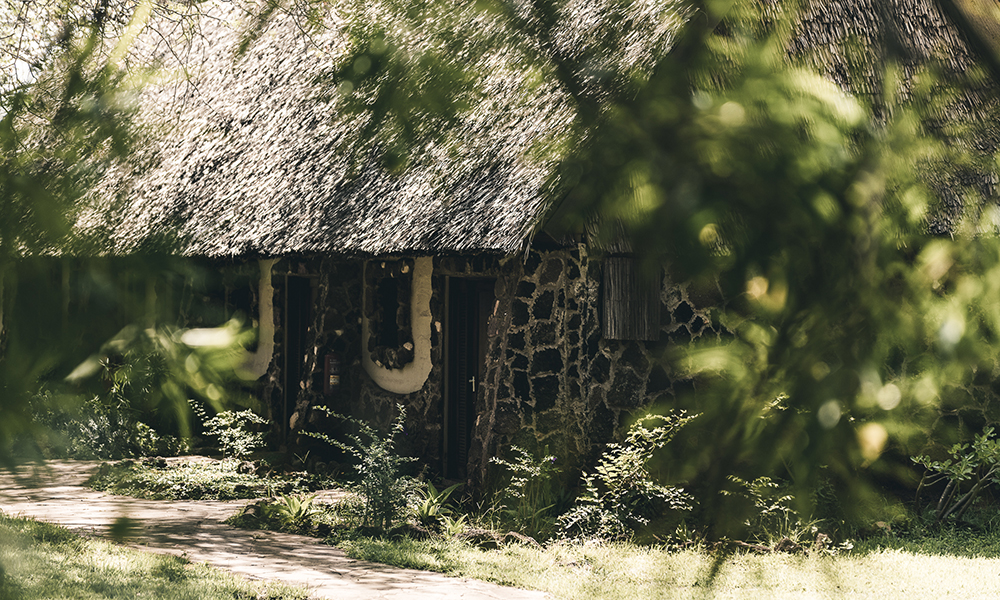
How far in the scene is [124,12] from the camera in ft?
9.49

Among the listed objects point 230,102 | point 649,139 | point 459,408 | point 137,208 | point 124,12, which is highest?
point 230,102

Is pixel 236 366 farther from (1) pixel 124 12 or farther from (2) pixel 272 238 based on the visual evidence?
(2) pixel 272 238

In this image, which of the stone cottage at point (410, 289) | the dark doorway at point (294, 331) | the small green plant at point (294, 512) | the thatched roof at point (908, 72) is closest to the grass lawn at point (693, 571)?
the small green plant at point (294, 512)

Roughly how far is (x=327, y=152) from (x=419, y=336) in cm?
212

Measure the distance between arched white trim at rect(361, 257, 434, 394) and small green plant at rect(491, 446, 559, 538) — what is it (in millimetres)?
2031

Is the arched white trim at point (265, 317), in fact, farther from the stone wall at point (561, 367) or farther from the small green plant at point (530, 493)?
the small green plant at point (530, 493)

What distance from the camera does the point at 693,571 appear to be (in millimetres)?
6625

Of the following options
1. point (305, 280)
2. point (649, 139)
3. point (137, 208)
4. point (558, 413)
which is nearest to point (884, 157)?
point (649, 139)

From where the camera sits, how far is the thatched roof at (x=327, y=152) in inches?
75.4

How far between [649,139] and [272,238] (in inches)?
329

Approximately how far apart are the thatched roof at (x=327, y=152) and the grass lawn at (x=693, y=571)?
2306 millimetres

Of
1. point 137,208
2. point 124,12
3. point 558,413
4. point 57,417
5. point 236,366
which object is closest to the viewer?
point 57,417

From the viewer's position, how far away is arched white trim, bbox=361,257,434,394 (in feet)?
33.2

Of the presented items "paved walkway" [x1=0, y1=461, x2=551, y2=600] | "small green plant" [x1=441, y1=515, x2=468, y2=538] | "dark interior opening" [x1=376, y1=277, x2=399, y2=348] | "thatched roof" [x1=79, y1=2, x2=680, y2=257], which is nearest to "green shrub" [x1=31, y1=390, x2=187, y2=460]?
"thatched roof" [x1=79, y1=2, x2=680, y2=257]
